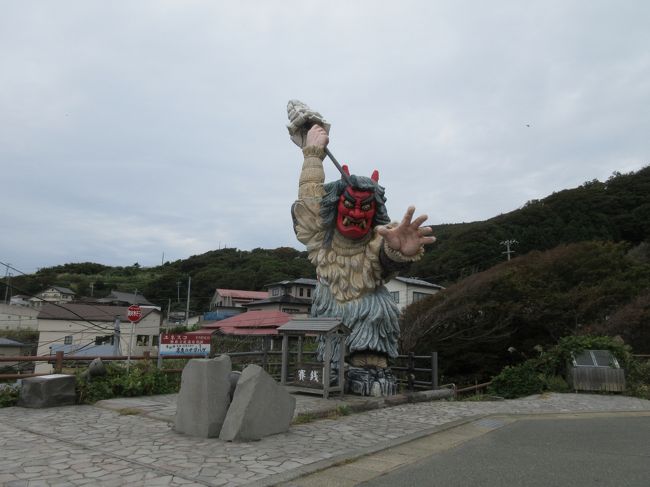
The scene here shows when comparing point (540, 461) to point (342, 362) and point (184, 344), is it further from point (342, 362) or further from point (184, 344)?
point (184, 344)

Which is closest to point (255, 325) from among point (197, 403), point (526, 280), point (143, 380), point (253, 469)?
point (526, 280)

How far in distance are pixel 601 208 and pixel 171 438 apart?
4165cm

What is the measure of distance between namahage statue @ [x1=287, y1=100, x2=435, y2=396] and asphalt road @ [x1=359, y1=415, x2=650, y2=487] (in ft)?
9.36

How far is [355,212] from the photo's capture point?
29.6 ft

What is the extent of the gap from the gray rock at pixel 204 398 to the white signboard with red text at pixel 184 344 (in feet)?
11.9

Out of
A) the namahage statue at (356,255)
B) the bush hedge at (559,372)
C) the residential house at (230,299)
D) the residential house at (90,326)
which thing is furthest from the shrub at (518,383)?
the residential house at (230,299)

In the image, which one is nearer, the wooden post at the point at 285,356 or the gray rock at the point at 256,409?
the gray rock at the point at 256,409

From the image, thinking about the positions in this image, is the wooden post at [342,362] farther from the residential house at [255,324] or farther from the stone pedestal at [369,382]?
the residential house at [255,324]

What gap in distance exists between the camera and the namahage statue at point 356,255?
880 centimetres

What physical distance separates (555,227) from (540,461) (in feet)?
112

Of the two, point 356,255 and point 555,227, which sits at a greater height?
point 555,227

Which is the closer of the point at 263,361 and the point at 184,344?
the point at 184,344

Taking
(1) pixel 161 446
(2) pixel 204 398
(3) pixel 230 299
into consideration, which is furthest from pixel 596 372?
(3) pixel 230 299

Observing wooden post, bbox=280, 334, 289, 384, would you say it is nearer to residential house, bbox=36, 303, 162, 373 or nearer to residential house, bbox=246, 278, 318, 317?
residential house, bbox=36, 303, 162, 373
